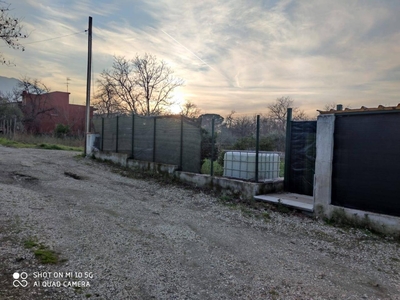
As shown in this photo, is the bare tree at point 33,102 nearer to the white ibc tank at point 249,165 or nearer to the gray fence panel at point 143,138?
the gray fence panel at point 143,138

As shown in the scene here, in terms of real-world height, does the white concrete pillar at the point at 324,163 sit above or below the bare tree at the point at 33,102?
below

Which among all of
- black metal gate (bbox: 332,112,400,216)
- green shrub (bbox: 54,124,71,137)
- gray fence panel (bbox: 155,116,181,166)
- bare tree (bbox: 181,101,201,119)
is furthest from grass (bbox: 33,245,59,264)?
green shrub (bbox: 54,124,71,137)

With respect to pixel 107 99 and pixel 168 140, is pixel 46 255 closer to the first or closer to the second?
pixel 168 140

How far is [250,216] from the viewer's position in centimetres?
521

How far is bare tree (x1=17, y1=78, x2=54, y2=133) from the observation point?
2816cm

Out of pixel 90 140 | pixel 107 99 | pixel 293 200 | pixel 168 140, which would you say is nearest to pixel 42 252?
pixel 293 200

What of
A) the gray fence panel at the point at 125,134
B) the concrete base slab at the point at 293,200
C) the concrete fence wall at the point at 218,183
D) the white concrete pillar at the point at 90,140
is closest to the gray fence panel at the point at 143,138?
the concrete fence wall at the point at 218,183

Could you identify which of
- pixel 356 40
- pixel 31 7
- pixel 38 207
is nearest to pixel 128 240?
pixel 38 207

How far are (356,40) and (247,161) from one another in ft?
15.9

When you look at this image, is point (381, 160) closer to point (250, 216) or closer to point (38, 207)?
point (250, 216)

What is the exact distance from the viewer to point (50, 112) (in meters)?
29.6

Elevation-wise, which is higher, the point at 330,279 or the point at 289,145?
the point at 289,145

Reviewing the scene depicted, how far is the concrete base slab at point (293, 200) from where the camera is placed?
5.28 metres

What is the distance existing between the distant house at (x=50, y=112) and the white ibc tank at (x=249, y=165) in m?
23.9
